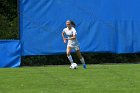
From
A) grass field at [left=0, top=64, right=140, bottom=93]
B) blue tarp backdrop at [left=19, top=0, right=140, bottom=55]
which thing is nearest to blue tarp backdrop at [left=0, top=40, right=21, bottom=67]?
blue tarp backdrop at [left=19, top=0, right=140, bottom=55]

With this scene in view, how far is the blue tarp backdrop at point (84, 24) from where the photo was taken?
57.4 ft

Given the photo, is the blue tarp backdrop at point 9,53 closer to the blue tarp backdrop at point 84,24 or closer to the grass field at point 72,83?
the blue tarp backdrop at point 84,24

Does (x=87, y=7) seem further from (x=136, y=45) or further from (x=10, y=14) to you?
(x=10, y=14)

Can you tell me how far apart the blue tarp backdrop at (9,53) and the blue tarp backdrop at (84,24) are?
350mm

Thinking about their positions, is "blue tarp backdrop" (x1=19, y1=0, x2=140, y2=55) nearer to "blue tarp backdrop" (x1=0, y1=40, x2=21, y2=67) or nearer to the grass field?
"blue tarp backdrop" (x1=0, y1=40, x2=21, y2=67)

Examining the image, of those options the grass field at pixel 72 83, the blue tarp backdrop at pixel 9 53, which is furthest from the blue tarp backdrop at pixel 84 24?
the grass field at pixel 72 83

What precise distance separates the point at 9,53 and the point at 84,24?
3.31 metres

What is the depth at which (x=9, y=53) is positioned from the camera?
1702cm

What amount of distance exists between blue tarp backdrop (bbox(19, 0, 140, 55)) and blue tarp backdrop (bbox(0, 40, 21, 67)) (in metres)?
0.35

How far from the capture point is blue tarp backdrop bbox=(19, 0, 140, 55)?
17.5 meters

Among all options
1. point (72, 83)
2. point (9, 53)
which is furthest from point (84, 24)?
point (72, 83)

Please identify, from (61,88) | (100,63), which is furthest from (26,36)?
(61,88)

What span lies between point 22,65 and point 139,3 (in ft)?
18.3

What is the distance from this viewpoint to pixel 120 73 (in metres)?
13.4
